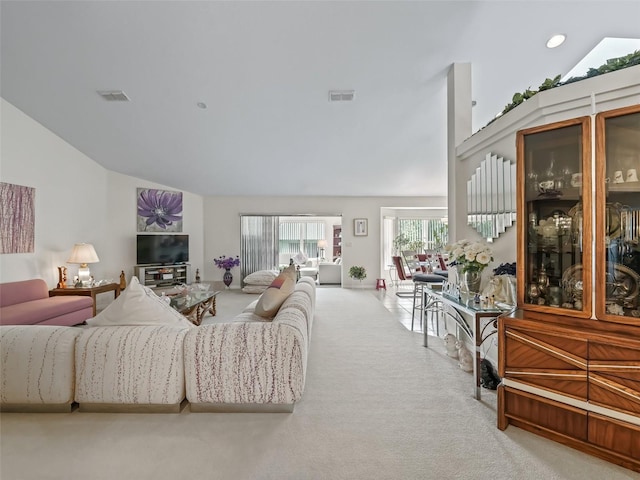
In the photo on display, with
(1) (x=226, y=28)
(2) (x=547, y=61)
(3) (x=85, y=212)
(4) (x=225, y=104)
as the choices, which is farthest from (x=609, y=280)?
(3) (x=85, y=212)

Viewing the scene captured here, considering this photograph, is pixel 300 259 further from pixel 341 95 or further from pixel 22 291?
pixel 22 291

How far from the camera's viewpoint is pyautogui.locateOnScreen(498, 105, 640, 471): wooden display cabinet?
1674mm

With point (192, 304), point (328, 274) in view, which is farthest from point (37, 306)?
point (328, 274)

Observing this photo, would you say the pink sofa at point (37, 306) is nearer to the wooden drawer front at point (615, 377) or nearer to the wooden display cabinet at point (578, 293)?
the wooden display cabinet at point (578, 293)

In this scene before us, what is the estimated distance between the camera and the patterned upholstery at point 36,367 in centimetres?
210

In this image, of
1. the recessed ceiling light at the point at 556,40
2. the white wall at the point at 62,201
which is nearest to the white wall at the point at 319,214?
the white wall at the point at 62,201

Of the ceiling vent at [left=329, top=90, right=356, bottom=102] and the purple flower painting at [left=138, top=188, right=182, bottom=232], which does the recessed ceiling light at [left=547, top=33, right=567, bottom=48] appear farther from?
the purple flower painting at [left=138, top=188, right=182, bottom=232]

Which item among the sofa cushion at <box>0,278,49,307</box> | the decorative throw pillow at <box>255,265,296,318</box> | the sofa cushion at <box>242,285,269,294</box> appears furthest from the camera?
the sofa cushion at <box>242,285,269,294</box>

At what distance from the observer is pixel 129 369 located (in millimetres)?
2131

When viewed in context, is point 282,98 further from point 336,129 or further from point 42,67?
point 42,67

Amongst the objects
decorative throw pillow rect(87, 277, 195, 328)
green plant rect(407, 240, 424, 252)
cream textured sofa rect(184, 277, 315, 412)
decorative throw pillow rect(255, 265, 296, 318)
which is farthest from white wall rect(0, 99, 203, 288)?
green plant rect(407, 240, 424, 252)

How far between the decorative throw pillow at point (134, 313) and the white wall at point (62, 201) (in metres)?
2.97

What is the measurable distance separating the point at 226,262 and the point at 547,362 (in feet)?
21.6

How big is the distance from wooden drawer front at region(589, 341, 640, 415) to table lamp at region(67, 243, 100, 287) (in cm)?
593
